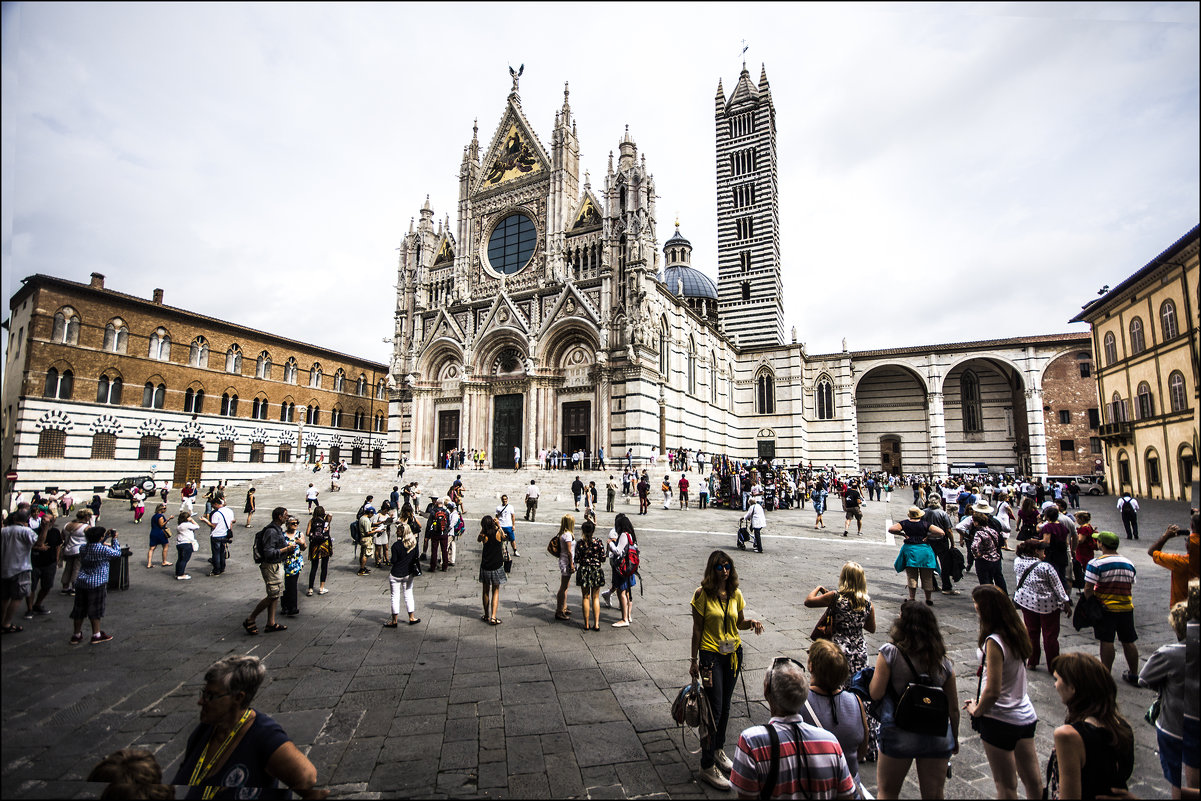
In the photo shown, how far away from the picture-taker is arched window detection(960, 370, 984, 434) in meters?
40.8

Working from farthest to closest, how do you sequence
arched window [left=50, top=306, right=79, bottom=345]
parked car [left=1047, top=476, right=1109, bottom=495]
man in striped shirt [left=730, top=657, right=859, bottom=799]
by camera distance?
parked car [left=1047, top=476, right=1109, bottom=495] → arched window [left=50, top=306, right=79, bottom=345] → man in striped shirt [left=730, top=657, right=859, bottom=799]

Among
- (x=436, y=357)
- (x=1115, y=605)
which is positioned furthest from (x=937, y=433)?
(x=1115, y=605)

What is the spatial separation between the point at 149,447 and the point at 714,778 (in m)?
32.4

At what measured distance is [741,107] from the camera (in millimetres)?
41812

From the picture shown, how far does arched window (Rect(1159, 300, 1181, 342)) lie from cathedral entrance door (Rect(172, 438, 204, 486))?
35.2m

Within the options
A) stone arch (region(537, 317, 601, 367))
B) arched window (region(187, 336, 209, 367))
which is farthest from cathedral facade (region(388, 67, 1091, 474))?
arched window (region(187, 336, 209, 367))

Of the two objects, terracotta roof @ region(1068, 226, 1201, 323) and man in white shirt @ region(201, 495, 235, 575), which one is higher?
terracotta roof @ region(1068, 226, 1201, 323)

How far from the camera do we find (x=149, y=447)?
2681 centimetres

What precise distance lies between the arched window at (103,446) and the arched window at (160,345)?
429cm

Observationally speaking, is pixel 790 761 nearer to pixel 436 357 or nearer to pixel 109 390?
pixel 436 357

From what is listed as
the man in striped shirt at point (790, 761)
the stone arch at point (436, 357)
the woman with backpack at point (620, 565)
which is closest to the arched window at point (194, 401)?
the stone arch at point (436, 357)

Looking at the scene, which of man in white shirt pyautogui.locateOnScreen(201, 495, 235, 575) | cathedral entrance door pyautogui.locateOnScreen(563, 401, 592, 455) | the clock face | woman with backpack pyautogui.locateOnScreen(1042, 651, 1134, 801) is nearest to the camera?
woman with backpack pyautogui.locateOnScreen(1042, 651, 1134, 801)

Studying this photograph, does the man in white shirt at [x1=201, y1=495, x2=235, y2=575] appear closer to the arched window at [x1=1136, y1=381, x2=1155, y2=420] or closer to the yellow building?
the yellow building

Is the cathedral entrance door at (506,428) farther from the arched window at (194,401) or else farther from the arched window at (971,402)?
the arched window at (971,402)
